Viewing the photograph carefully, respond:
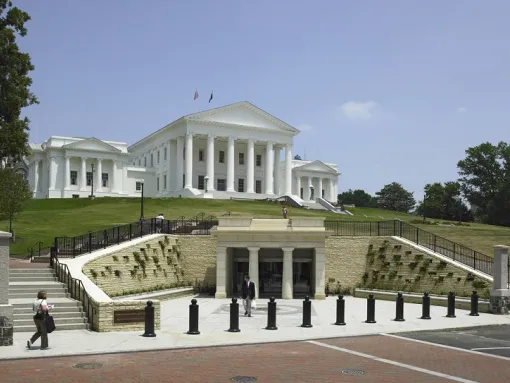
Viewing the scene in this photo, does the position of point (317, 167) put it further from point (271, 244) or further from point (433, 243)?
point (271, 244)

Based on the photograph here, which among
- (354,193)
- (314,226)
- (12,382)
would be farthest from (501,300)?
(354,193)

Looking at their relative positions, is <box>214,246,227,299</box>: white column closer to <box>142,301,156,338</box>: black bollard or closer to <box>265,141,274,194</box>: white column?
<box>142,301,156,338</box>: black bollard

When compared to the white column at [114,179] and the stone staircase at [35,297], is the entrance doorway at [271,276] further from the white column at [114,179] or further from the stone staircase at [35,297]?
the white column at [114,179]

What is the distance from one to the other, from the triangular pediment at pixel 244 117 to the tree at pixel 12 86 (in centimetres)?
5604

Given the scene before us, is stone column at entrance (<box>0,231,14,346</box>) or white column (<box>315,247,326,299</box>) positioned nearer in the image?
stone column at entrance (<box>0,231,14,346</box>)

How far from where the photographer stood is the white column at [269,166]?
9219cm

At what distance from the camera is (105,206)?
65125 millimetres

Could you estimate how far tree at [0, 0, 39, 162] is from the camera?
97.1ft

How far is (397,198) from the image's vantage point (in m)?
150

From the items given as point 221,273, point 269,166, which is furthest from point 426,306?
point 269,166

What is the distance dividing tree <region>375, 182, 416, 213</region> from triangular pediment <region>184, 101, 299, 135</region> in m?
62.8

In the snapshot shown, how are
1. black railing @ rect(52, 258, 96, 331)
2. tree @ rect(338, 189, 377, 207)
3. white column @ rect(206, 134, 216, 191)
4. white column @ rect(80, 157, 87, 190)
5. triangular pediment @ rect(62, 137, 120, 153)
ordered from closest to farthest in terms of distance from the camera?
black railing @ rect(52, 258, 96, 331) < white column @ rect(206, 134, 216, 191) < triangular pediment @ rect(62, 137, 120, 153) < white column @ rect(80, 157, 87, 190) < tree @ rect(338, 189, 377, 207)

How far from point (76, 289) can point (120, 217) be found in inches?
1356

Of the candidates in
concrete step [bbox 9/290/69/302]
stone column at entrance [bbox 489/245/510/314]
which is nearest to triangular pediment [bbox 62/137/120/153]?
concrete step [bbox 9/290/69/302]
